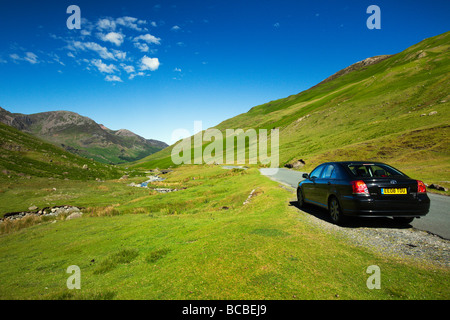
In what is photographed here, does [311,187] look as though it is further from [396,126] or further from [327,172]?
[396,126]

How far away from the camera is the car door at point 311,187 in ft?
38.1

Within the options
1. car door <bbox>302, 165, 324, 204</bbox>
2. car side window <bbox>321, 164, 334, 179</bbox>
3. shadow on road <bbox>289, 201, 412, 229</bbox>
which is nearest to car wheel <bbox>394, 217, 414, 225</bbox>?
shadow on road <bbox>289, 201, 412, 229</bbox>

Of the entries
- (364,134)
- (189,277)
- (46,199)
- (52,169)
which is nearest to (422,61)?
(364,134)

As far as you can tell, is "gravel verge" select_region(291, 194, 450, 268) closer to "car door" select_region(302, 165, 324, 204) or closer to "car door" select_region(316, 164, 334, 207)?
"car door" select_region(316, 164, 334, 207)

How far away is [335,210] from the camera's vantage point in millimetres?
9609

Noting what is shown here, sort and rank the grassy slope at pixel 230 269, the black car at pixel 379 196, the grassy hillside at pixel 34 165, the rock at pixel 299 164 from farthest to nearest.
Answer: the rock at pixel 299 164
the grassy hillside at pixel 34 165
the black car at pixel 379 196
the grassy slope at pixel 230 269

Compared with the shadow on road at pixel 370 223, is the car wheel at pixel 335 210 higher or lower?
higher

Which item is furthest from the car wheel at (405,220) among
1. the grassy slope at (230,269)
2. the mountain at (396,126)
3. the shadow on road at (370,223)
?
the mountain at (396,126)

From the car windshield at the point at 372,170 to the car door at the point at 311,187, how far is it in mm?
2010

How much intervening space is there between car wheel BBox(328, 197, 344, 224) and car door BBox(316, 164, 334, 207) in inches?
12.8

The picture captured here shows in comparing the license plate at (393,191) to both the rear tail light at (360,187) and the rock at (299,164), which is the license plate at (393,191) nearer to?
the rear tail light at (360,187)

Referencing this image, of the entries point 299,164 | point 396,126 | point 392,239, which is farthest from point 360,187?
point 396,126
